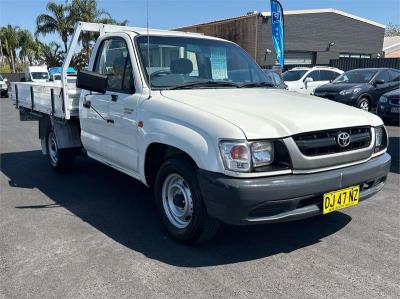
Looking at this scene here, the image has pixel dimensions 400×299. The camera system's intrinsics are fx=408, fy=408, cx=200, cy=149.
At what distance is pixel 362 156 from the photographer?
3689 mm

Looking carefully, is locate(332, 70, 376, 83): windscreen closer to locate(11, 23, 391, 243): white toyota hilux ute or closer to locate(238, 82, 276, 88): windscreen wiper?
locate(11, 23, 391, 243): white toyota hilux ute

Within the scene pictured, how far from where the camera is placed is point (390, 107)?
972 cm

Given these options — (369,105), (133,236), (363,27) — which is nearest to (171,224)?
(133,236)

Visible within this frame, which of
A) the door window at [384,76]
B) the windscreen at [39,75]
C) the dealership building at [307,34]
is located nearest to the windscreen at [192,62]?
the door window at [384,76]

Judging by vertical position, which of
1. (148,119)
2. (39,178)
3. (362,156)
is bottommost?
(39,178)

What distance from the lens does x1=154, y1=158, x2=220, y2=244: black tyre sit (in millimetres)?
3505

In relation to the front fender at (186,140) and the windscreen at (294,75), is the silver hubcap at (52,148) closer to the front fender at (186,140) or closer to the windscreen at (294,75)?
the front fender at (186,140)

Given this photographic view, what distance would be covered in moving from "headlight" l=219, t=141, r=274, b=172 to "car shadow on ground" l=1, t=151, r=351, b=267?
92cm

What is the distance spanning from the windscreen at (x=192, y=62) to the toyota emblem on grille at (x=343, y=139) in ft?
4.94

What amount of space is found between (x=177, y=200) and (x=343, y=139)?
5.26 feet

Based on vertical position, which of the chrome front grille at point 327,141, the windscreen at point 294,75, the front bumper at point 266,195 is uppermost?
the windscreen at point 294,75

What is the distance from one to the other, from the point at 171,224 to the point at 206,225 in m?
0.52

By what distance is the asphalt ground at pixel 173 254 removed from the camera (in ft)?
10.2

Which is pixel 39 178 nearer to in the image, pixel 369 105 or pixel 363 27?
pixel 369 105
